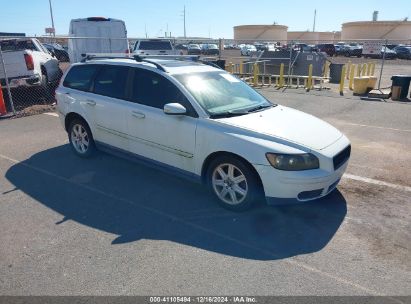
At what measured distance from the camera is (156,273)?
3.09 m

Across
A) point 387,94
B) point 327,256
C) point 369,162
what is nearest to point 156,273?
point 327,256

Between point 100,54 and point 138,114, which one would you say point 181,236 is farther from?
point 100,54

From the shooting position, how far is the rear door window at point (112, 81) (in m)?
5.08

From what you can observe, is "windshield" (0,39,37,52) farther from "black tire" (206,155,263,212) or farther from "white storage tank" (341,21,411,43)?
"white storage tank" (341,21,411,43)

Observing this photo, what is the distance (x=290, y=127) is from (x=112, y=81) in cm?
274

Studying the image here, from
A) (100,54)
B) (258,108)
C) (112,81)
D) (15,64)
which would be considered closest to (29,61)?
(15,64)

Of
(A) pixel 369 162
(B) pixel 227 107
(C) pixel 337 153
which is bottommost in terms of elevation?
(A) pixel 369 162

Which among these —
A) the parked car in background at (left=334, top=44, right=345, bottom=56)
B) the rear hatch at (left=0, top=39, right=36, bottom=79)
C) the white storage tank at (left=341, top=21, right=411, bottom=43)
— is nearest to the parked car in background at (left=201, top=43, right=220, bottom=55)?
the parked car in background at (left=334, top=44, right=345, bottom=56)

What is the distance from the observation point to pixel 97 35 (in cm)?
1391

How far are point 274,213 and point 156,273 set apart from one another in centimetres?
165

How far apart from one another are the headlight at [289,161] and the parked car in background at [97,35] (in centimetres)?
1136

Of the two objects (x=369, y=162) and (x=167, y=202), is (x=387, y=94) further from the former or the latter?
(x=167, y=202)

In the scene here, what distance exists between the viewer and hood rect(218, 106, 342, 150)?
3922mm

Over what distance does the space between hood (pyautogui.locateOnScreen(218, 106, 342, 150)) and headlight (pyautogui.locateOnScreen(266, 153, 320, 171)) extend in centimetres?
17
